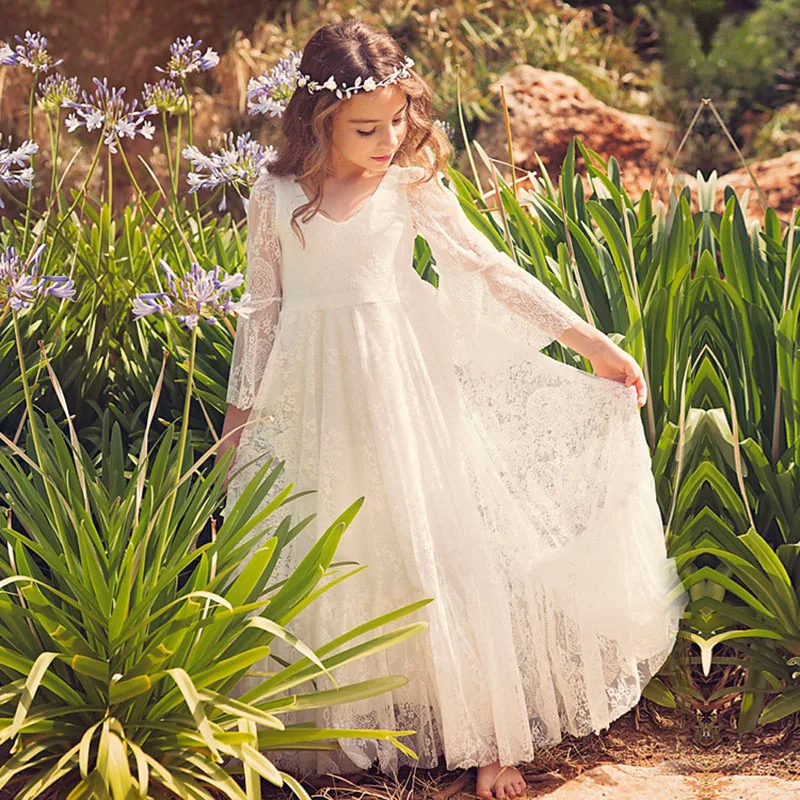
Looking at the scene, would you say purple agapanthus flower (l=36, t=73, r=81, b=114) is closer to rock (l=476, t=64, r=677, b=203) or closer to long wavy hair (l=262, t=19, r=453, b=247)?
long wavy hair (l=262, t=19, r=453, b=247)

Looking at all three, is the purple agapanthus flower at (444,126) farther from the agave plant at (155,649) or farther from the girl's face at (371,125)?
the agave plant at (155,649)

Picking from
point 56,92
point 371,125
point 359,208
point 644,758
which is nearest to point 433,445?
point 359,208

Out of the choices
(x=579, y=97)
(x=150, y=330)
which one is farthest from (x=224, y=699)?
(x=579, y=97)

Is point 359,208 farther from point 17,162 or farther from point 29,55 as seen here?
point 29,55

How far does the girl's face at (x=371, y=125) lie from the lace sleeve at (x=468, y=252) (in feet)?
0.40

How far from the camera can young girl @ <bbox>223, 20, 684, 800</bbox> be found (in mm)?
2014

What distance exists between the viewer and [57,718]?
185 cm

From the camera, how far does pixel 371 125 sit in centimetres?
206

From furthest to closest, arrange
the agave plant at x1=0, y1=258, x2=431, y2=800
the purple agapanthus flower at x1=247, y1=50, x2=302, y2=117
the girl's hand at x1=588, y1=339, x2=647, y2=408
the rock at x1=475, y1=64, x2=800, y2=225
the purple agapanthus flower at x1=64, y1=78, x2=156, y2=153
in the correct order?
the rock at x1=475, y1=64, x2=800, y2=225, the purple agapanthus flower at x1=247, y1=50, x2=302, y2=117, the purple agapanthus flower at x1=64, y1=78, x2=156, y2=153, the girl's hand at x1=588, y1=339, x2=647, y2=408, the agave plant at x1=0, y1=258, x2=431, y2=800

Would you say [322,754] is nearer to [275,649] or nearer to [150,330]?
[275,649]

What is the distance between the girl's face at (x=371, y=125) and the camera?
2.04 m

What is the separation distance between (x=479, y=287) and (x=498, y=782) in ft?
2.99

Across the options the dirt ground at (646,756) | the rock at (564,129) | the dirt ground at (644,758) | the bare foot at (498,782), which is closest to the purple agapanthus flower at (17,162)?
the dirt ground at (644,758)

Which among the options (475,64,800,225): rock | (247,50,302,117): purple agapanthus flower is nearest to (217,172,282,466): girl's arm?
(247,50,302,117): purple agapanthus flower
